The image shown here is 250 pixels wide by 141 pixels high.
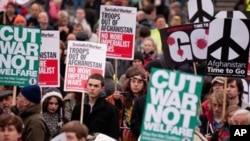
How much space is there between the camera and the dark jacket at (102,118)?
711 inches

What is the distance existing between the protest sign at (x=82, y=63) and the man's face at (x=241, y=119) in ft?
11.4

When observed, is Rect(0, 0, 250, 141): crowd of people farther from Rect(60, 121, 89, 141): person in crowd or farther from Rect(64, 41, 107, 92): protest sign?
Rect(64, 41, 107, 92): protest sign

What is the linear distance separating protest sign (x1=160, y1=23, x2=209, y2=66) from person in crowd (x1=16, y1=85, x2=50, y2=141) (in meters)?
3.24

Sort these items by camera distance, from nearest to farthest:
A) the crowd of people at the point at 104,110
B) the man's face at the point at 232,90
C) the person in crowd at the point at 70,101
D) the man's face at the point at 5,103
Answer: the crowd of people at the point at 104,110 < the man's face at the point at 5,103 < the man's face at the point at 232,90 < the person in crowd at the point at 70,101

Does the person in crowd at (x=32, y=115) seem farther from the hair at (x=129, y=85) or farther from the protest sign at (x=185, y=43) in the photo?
the protest sign at (x=185, y=43)

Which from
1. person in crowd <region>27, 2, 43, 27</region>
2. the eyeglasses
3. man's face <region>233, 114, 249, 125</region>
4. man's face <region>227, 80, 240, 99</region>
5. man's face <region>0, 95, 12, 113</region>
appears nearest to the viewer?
man's face <region>233, 114, 249, 125</region>

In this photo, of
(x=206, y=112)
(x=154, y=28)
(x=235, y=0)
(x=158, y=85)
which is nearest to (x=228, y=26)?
(x=206, y=112)

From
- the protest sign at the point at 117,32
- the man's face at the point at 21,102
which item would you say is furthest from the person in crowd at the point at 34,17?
the man's face at the point at 21,102

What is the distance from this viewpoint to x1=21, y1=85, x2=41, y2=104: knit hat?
17016 mm

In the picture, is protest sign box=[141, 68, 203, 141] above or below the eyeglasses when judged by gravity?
→ below

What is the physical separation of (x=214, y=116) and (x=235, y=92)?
0.57m

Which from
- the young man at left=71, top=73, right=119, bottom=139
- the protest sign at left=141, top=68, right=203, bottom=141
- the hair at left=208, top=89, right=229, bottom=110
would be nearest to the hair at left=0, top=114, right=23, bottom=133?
the protest sign at left=141, top=68, right=203, bottom=141

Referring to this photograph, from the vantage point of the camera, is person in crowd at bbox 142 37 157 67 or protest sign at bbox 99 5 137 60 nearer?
protest sign at bbox 99 5 137 60

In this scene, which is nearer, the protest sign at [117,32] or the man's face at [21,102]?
the man's face at [21,102]
